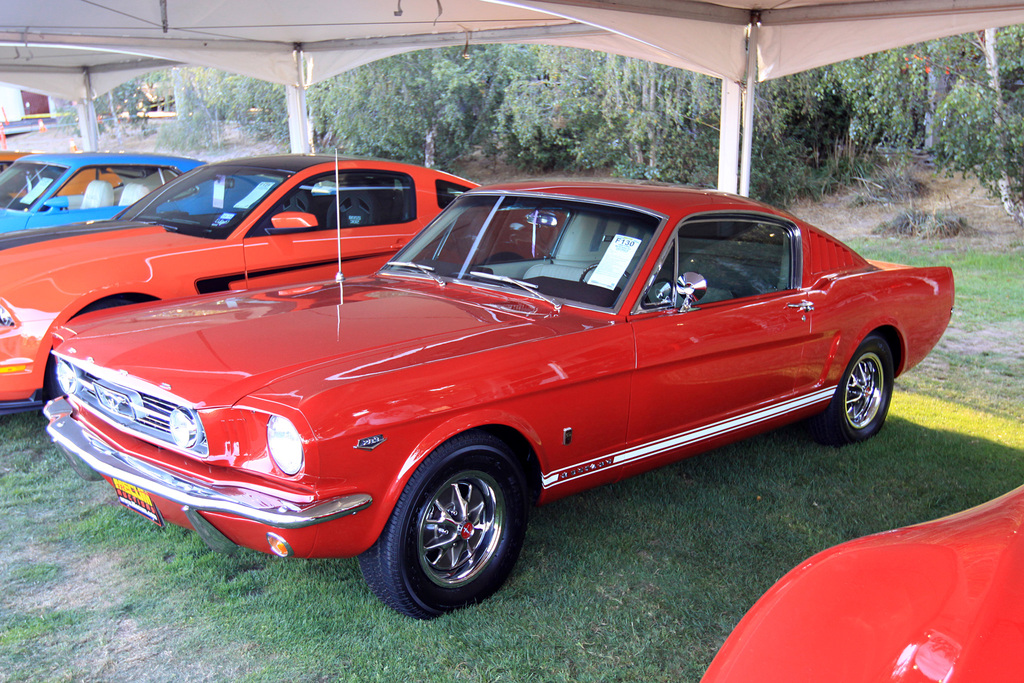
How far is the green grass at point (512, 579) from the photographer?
2934mm

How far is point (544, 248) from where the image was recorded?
4.07 metres

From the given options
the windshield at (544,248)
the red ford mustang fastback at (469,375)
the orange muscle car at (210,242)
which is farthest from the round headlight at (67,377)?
the windshield at (544,248)

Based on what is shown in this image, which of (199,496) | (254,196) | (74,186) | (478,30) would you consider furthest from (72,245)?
(478,30)

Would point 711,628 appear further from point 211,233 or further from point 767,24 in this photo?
point 767,24

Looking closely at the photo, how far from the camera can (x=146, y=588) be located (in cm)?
337

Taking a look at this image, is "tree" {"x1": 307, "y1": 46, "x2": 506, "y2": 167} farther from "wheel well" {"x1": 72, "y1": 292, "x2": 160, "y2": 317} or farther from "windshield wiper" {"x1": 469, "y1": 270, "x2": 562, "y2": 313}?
"windshield wiper" {"x1": 469, "y1": 270, "x2": 562, "y2": 313}

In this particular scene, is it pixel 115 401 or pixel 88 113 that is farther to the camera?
pixel 88 113

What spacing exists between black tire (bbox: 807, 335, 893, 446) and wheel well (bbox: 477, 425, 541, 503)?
7.38ft

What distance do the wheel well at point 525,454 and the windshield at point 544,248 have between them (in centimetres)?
76

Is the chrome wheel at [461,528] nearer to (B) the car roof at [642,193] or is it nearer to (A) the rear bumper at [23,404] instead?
(B) the car roof at [642,193]

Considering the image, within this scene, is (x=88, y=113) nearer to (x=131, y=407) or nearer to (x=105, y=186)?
(x=105, y=186)

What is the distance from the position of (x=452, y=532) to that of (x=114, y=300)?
10.0ft

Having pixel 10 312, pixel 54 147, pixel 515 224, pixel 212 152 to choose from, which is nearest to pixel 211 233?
pixel 10 312

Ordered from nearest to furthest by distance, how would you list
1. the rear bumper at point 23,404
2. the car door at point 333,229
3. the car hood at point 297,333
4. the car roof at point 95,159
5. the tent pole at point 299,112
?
the car hood at point 297,333, the rear bumper at point 23,404, the car door at point 333,229, the car roof at point 95,159, the tent pole at point 299,112
